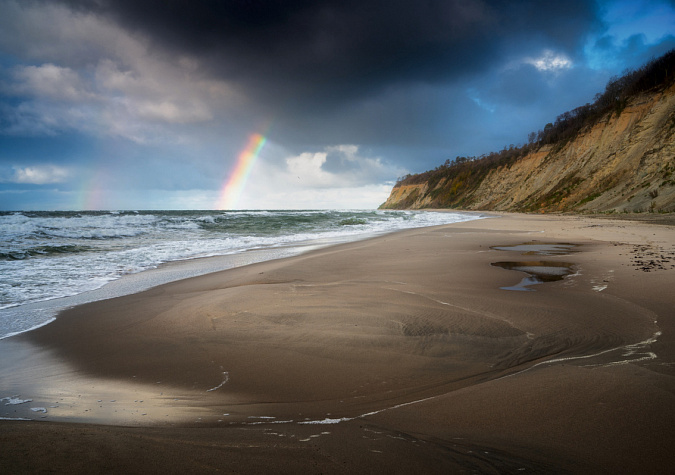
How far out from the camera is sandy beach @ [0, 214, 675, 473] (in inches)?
63.7

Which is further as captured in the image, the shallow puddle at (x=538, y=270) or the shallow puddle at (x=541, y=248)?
the shallow puddle at (x=541, y=248)

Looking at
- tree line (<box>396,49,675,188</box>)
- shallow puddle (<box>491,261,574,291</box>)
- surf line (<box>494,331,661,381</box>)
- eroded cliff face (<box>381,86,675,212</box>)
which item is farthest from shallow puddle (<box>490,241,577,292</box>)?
tree line (<box>396,49,675,188</box>)

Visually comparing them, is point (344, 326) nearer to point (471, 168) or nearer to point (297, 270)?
point (297, 270)

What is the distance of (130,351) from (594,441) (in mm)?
3551

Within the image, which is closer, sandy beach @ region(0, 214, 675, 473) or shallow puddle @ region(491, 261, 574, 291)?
sandy beach @ region(0, 214, 675, 473)

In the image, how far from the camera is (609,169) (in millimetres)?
31078

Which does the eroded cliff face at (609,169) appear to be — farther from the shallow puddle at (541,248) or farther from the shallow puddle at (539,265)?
the shallow puddle at (539,265)

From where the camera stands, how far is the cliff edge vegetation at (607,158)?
24531mm

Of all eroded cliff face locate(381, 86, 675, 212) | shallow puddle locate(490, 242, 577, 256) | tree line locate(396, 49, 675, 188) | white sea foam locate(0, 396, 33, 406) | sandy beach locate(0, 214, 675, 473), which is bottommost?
white sea foam locate(0, 396, 33, 406)

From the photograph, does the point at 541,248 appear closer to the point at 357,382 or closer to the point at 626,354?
the point at 626,354

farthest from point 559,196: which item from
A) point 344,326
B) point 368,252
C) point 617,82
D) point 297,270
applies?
point 344,326

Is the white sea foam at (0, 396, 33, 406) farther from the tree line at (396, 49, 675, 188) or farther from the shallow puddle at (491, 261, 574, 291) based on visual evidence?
the tree line at (396, 49, 675, 188)

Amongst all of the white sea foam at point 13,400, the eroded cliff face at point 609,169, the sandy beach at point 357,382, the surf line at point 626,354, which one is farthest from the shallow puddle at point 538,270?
the eroded cliff face at point 609,169

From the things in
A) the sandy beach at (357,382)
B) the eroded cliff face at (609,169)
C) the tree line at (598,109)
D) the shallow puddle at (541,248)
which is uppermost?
Answer: the tree line at (598,109)
